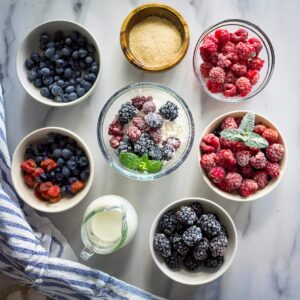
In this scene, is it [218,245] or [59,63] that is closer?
[218,245]

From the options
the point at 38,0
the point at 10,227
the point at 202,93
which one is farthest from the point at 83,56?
the point at 10,227

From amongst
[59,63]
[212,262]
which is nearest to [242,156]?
[212,262]

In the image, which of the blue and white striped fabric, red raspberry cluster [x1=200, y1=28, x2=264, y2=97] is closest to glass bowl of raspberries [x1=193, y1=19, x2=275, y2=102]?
red raspberry cluster [x1=200, y1=28, x2=264, y2=97]

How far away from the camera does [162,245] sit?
1.25m

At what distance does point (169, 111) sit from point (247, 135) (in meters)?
0.21

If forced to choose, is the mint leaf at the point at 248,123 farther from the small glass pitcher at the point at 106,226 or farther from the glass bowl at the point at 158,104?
the small glass pitcher at the point at 106,226

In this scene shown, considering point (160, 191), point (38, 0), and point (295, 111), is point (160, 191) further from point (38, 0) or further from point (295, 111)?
point (38, 0)

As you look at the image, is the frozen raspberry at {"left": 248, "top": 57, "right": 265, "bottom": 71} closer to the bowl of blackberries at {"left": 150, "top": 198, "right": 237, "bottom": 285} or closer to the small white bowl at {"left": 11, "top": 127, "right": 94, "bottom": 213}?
the bowl of blackberries at {"left": 150, "top": 198, "right": 237, "bottom": 285}

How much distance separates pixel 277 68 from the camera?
1.39m

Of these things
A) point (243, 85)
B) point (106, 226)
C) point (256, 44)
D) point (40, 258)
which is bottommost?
point (40, 258)

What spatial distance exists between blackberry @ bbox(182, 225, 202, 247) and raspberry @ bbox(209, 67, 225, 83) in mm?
384

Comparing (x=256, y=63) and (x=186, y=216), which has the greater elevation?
(x=256, y=63)

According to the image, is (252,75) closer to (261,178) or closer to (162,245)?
(261,178)

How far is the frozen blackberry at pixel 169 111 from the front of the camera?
1261 millimetres
